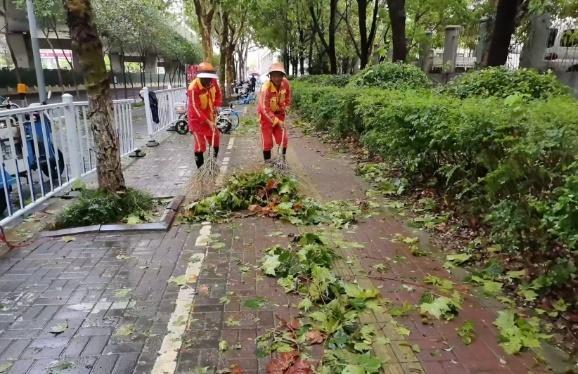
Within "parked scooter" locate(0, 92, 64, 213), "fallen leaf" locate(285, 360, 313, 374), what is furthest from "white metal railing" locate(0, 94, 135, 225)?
"fallen leaf" locate(285, 360, 313, 374)

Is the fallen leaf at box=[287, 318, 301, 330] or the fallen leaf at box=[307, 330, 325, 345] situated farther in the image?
the fallen leaf at box=[287, 318, 301, 330]

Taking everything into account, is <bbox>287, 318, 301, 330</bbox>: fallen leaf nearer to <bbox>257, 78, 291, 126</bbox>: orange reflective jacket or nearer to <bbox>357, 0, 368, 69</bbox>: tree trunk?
<bbox>257, 78, 291, 126</bbox>: orange reflective jacket

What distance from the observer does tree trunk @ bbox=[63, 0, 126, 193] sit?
5.25m

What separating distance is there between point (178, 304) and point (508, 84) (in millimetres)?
6024

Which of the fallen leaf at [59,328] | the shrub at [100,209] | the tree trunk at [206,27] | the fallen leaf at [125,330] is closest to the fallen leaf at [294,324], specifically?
the fallen leaf at [125,330]

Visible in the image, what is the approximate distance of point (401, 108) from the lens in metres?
6.11

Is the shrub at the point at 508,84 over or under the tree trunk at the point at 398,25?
under

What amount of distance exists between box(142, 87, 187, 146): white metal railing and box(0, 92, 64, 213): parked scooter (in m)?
5.19

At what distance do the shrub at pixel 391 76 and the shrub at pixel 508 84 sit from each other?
11.1 feet

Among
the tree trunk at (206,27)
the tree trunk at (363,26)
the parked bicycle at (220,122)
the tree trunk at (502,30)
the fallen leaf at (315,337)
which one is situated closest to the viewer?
the fallen leaf at (315,337)

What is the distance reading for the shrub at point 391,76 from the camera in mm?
11141

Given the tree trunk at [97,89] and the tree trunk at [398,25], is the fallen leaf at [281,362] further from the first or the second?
the tree trunk at [398,25]

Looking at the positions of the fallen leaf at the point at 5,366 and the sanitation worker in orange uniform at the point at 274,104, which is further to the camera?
the sanitation worker in orange uniform at the point at 274,104

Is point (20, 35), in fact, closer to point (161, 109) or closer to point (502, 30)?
point (161, 109)
